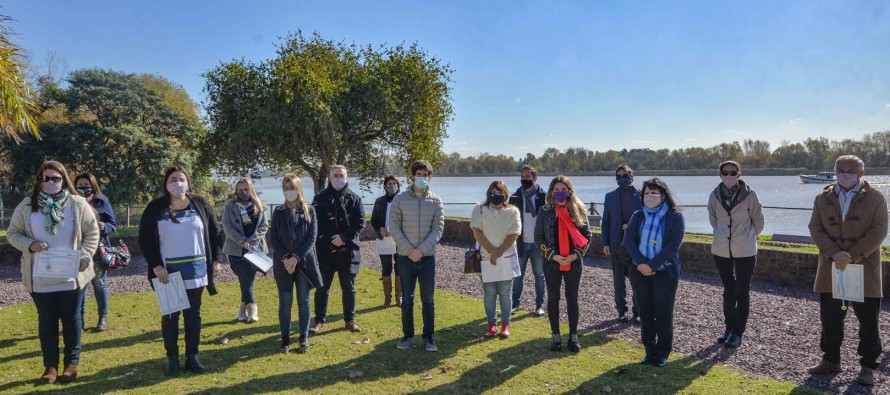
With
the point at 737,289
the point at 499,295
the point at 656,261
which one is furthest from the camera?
the point at 499,295

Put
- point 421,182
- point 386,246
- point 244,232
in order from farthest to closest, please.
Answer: point 386,246, point 244,232, point 421,182

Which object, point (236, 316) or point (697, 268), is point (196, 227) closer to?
point (236, 316)

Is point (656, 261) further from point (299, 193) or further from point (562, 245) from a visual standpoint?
point (299, 193)

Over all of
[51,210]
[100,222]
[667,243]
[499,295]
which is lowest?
[499,295]

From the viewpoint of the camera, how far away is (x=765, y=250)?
30.3ft

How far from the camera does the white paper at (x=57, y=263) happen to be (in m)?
4.47

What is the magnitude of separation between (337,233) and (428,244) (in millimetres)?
1264

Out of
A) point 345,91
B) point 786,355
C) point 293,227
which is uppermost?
point 345,91

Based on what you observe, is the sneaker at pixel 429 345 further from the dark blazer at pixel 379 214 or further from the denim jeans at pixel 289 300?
the dark blazer at pixel 379 214

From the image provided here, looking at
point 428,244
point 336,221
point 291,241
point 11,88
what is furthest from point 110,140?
point 428,244

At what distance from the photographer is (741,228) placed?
5.61m

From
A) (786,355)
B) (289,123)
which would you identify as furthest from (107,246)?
(289,123)

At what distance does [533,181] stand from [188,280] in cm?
431

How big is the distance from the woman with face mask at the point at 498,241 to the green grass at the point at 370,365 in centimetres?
48
